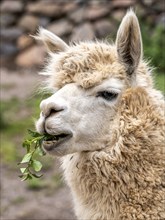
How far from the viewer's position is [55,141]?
363 cm

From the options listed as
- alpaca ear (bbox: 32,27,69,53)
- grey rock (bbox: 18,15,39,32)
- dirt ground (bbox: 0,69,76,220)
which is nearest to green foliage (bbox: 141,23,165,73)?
grey rock (bbox: 18,15,39,32)

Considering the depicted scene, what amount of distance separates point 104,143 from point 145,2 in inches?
310

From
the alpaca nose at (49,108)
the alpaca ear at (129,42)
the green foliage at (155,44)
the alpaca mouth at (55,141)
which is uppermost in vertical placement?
the green foliage at (155,44)

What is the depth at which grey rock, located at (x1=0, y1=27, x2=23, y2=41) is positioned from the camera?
12180 mm

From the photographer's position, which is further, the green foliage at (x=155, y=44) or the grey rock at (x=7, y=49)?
the grey rock at (x=7, y=49)

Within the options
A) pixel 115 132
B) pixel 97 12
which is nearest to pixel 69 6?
pixel 97 12

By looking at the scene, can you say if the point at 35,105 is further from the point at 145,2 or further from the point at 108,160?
the point at 108,160

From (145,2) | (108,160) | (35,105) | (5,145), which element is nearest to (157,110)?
(108,160)

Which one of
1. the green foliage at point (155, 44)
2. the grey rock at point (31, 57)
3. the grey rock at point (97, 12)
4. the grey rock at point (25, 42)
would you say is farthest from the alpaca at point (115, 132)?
the grey rock at point (25, 42)

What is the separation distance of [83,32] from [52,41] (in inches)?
282

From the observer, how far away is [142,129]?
375 cm

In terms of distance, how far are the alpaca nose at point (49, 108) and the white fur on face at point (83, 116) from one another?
0.03m

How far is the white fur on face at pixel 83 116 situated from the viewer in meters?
3.60

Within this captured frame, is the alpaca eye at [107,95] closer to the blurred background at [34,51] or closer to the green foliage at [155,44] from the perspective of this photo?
the blurred background at [34,51]
